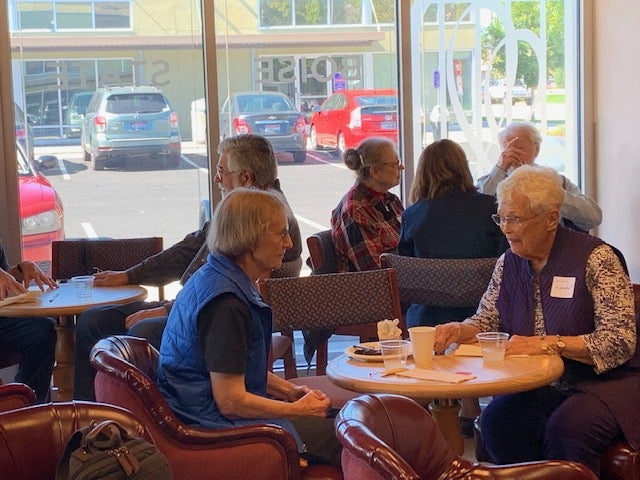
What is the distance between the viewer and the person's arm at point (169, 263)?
4742mm

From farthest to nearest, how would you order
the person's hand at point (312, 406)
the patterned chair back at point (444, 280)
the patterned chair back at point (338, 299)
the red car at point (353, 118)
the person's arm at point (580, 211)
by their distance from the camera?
the red car at point (353, 118) → the person's arm at point (580, 211) → the patterned chair back at point (444, 280) → the patterned chair back at point (338, 299) → the person's hand at point (312, 406)

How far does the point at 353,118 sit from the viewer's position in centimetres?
604

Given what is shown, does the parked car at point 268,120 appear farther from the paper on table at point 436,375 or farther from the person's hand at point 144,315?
the paper on table at point 436,375

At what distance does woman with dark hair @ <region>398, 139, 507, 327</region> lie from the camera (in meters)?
4.40

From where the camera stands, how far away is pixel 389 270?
13.1 feet

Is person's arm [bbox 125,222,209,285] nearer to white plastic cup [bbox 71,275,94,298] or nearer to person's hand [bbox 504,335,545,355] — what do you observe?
white plastic cup [bbox 71,275,94,298]

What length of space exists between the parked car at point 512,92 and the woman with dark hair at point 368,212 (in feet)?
3.84

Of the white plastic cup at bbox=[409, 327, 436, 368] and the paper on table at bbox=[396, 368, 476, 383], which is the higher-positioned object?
the white plastic cup at bbox=[409, 327, 436, 368]

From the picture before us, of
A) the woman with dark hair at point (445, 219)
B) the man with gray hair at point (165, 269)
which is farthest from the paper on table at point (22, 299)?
the woman with dark hair at point (445, 219)

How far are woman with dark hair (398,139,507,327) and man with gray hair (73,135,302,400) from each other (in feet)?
1.90

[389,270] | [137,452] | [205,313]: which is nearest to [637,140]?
[389,270]

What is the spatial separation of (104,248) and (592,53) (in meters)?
3.24

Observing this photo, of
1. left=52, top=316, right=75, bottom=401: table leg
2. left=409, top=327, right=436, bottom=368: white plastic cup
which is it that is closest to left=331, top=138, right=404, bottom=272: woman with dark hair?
left=52, top=316, right=75, bottom=401: table leg

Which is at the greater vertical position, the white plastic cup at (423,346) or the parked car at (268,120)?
the parked car at (268,120)
